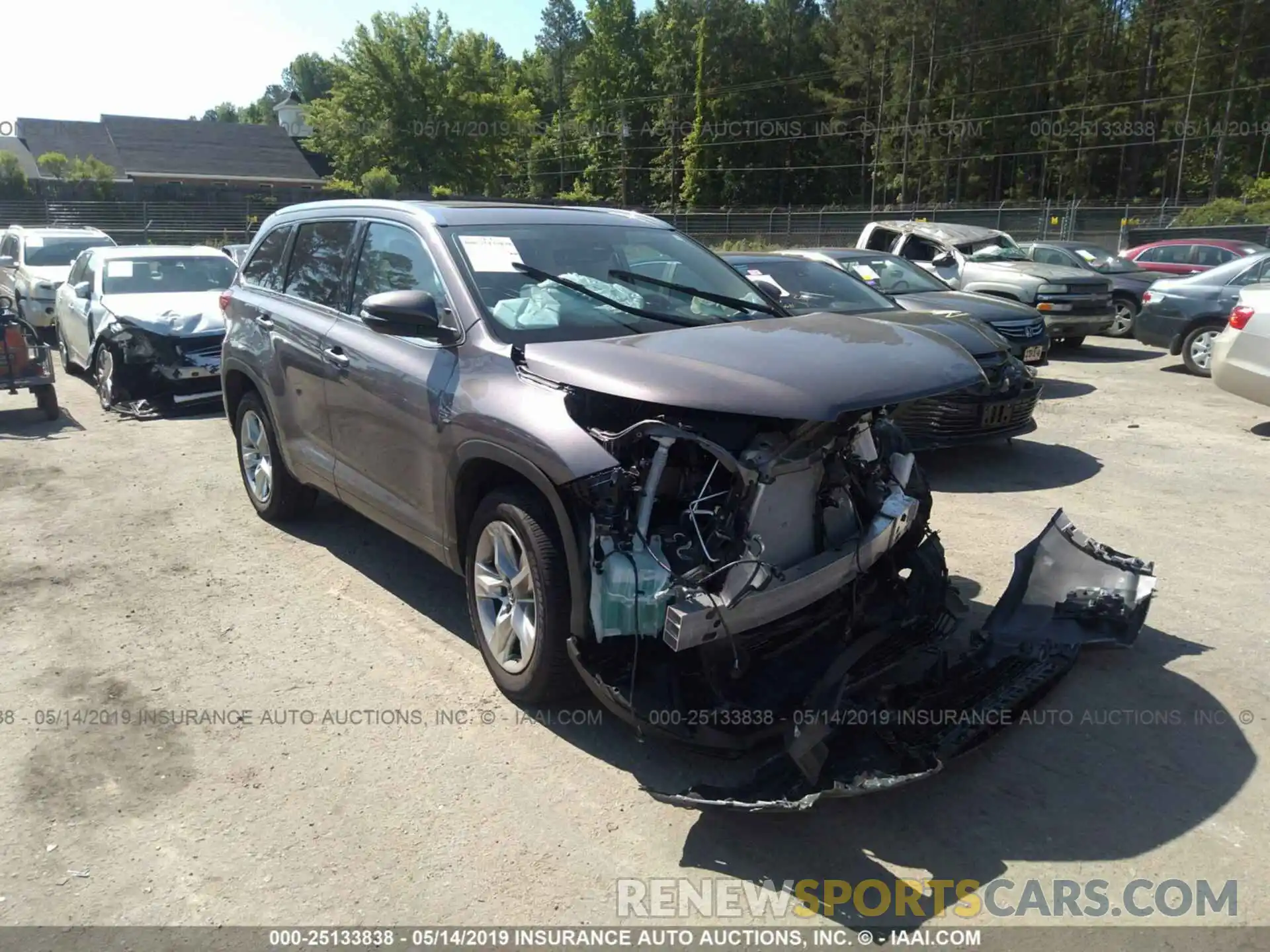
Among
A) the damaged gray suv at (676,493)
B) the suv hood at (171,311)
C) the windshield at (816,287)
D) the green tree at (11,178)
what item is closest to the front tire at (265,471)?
the damaged gray suv at (676,493)

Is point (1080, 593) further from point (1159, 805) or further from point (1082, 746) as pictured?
point (1159, 805)

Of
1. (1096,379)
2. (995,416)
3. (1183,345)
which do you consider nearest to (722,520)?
(995,416)

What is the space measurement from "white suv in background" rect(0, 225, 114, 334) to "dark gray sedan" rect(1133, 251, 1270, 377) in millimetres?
15310

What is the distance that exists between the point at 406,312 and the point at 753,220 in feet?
120

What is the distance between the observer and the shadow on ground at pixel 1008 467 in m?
7.07

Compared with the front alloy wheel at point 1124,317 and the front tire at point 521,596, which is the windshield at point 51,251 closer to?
the front tire at point 521,596

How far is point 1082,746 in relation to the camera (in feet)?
11.8

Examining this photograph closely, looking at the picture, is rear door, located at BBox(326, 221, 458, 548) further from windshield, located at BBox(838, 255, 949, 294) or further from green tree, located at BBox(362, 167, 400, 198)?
green tree, located at BBox(362, 167, 400, 198)

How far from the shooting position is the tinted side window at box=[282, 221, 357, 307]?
500 centimetres

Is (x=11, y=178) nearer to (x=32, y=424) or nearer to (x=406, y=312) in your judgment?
(x=32, y=424)

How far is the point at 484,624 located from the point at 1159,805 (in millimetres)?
2617

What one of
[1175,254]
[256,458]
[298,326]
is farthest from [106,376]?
[1175,254]

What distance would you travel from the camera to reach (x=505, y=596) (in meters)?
3.88

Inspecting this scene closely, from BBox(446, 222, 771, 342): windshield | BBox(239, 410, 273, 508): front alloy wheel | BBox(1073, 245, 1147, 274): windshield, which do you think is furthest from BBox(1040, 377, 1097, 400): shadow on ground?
BBox(239, 410, 273, 508): front alloy wheel
